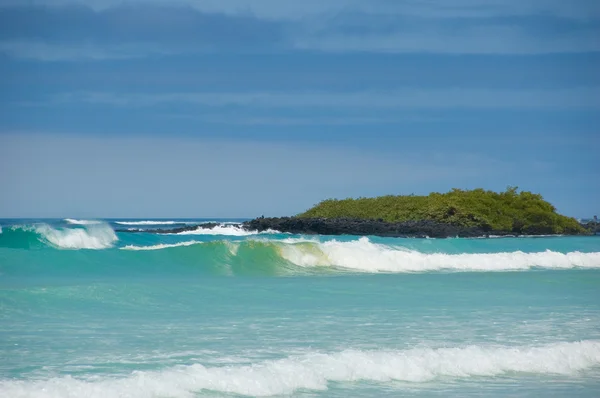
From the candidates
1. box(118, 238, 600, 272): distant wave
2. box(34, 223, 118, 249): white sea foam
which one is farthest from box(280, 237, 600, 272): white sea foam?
box(34, 223, 118, 249): white sea foam

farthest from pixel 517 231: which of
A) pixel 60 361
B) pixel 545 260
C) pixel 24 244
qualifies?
pixel 60 361

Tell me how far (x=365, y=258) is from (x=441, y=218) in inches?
945

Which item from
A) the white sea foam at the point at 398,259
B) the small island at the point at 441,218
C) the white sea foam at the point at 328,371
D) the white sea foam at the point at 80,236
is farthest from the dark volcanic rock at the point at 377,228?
the white sea foam at the point at 328,371

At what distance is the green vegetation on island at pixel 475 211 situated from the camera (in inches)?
1977

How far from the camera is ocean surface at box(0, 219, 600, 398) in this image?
8930 millimetres

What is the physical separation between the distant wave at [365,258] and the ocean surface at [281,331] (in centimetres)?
142

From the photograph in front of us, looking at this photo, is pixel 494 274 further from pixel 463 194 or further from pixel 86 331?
pixel 463 194

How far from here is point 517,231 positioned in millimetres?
50750

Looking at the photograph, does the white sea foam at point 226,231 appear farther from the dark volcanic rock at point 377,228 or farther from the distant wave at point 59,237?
the distant wave at point 59,237

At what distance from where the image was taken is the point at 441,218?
165 feet

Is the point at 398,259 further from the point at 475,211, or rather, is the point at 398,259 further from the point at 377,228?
the point at 475,211

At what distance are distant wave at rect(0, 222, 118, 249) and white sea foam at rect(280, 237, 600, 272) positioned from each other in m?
11.7

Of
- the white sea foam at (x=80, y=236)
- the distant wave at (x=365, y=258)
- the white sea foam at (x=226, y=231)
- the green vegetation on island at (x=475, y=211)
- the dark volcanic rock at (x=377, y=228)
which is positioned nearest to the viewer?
the distant wave at (x=365, y=258)

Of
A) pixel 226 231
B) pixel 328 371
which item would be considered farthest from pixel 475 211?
pixel 328 371
